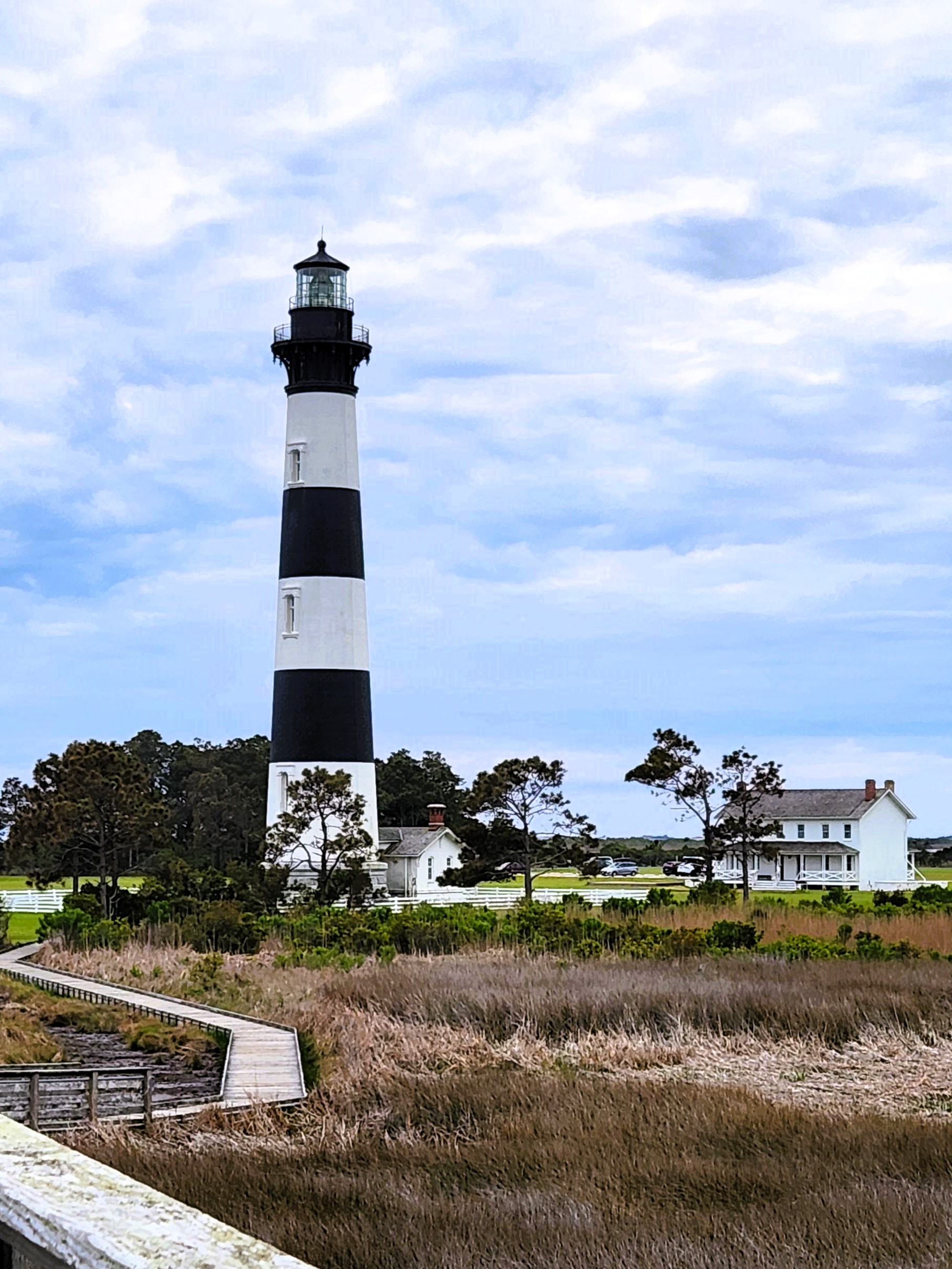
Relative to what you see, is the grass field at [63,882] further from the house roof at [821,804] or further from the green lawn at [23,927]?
the house roof at [821,804]

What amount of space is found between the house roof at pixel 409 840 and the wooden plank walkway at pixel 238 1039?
20.3 metres

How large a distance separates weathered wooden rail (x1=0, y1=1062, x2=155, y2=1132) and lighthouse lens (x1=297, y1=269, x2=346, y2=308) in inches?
1157

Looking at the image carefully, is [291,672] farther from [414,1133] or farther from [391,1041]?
[414,1133]

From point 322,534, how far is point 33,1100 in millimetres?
28619

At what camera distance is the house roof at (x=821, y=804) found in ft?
211

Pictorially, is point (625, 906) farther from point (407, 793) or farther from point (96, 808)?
point (407, 793)

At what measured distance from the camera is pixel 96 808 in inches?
1549

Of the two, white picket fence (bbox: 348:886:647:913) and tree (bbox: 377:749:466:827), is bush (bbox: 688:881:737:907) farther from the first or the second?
tree (bbox: 377:749:466:827)

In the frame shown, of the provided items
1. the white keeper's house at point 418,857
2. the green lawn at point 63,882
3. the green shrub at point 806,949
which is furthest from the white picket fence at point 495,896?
the green shrub at point 806,949

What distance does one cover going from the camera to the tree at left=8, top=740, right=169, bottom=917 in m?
39.0

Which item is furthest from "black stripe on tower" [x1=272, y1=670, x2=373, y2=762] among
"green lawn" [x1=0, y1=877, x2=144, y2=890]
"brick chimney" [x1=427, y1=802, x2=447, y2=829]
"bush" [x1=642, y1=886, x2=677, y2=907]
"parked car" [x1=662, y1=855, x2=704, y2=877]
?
"parked car" [x1=662, y1=855, x2=704, y2=877]

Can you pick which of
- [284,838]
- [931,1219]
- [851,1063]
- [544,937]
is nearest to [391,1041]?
[851,1063]

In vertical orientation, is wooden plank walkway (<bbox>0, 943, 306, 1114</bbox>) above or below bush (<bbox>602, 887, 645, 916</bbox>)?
below

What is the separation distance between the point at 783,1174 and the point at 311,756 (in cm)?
3302
